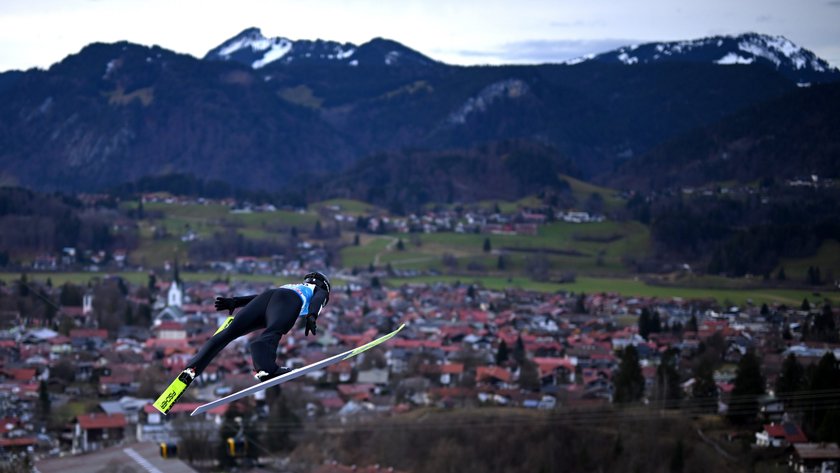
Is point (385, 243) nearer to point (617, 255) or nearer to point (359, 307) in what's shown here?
point (617, 255)

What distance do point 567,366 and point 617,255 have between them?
33574mm

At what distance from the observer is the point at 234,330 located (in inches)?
282

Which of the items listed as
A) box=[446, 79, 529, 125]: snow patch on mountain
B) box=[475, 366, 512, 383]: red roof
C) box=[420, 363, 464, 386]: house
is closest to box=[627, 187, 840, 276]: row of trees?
box=[475, 366, 512, 383]: red roof

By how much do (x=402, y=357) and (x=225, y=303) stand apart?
125 feet

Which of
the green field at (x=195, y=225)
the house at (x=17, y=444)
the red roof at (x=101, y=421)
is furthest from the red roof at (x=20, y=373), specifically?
the green field at (x=195, y=225)

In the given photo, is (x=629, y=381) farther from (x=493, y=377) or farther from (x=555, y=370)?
(x=555, y=370)

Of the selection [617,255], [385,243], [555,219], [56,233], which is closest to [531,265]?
[617,255]

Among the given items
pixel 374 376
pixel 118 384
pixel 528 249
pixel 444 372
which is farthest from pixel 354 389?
pixel 528 249

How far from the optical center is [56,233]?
262 feet

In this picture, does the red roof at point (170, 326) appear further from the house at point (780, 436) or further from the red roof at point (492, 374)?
the house at point (780, 436)

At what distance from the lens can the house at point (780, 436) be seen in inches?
1131

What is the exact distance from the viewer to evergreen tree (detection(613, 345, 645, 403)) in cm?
3397

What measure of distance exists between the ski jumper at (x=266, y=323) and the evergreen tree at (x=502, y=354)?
3647 centimetres

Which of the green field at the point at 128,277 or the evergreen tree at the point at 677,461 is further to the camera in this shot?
the green field at the point at 128,277
